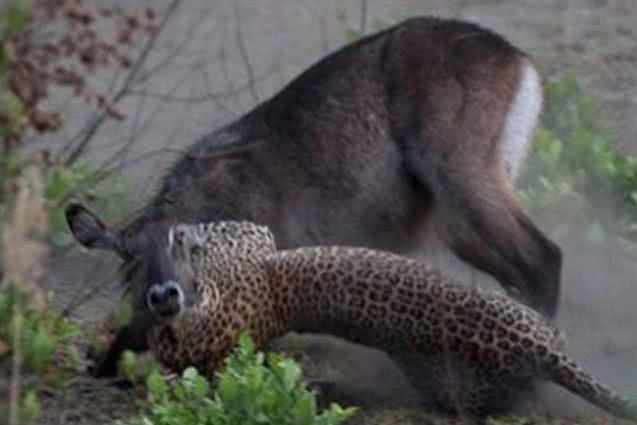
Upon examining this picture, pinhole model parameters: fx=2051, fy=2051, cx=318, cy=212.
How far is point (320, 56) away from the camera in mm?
10461

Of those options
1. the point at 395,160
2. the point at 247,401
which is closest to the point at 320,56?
the point at 395,160

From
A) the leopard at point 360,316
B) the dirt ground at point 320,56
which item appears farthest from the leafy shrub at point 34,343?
the leopard at point 360,316

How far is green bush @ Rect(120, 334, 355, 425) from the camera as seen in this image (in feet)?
18.7

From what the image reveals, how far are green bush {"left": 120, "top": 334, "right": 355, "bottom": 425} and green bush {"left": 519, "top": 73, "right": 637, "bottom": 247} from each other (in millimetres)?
2748

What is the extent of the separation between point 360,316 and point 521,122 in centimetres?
153

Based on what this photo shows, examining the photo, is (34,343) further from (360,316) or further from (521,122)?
(521,122)

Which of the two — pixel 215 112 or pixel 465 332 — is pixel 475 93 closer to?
pixel 465 332

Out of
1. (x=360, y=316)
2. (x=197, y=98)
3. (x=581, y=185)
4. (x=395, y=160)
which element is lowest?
(x=581, y=185)

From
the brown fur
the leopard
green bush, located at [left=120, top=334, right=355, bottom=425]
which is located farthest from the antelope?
green bush, located at [left=120, top=334, right=355, bottom=425]

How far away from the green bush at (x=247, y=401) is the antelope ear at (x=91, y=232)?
1.17 meters

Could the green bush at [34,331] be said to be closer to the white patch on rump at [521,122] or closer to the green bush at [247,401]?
the green bush at [247,401]

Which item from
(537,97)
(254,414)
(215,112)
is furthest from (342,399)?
(215,112)

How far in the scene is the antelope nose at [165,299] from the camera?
6316 mm

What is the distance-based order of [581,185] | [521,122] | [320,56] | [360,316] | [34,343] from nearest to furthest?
[34,343] → [360,316] → [521,122] → [581,185] → [320,56]
